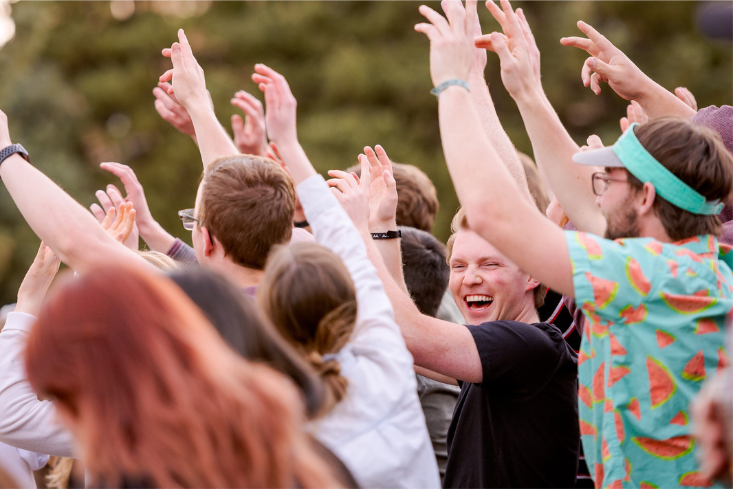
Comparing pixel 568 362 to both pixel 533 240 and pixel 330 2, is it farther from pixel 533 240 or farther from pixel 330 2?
pixel 330 2

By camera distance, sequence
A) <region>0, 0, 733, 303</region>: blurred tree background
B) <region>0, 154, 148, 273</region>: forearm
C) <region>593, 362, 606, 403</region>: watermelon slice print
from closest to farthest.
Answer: <region>593, 362, 606, 403</region>: watermelon slice print → <region>0, 154, 148, 273</region>: forearm → <region>0, 0, 733, 303</region>: blurred tree background

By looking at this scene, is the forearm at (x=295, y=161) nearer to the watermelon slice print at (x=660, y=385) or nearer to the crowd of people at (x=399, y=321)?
the crowd of people at (x=399, y=321)

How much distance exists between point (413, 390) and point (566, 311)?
1.34 meters

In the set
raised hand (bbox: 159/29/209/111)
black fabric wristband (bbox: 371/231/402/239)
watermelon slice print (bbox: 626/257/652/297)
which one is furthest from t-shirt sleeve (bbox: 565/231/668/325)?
raised hand (bbox: 159/29/209/111)

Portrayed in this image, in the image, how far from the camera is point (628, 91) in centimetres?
303

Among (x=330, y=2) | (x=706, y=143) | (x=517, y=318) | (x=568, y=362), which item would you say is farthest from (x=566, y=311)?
(x=330, y=2)

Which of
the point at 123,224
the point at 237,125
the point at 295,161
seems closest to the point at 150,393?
the point at 295,161

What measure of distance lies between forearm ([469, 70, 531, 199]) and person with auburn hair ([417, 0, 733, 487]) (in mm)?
835

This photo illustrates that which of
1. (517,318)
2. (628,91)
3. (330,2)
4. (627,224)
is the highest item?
(330,2)

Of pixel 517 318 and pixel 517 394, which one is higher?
pixel 517 318

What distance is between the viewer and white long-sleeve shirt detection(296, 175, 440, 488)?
1881 millimetres

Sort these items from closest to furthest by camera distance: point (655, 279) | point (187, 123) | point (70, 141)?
point (655, 279), point (187, 123), point (70, 141)

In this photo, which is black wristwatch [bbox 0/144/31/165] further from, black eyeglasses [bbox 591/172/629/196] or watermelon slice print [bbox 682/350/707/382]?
watermelon slice print [bbox 682/350/707/382]

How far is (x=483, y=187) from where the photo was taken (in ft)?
6.69
